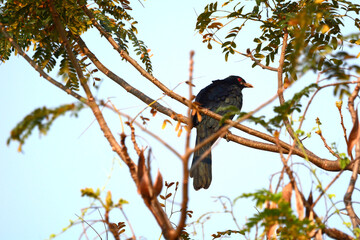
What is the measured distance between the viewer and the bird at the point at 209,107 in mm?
5270

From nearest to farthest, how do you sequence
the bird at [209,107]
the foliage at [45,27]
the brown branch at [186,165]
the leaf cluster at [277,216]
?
the brown branch at [186,165]
the leaf cluster at [277,216]
the foliage at [45,27]
the bird at [209,107]

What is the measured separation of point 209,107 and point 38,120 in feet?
14.8

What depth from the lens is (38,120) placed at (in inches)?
75.5

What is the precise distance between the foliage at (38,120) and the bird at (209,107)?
3.26 metres

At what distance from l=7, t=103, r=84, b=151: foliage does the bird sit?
326 centimetres

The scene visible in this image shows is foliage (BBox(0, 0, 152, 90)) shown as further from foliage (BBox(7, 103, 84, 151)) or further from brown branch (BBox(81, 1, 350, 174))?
foliage (BBox(7, 103, 84, 151))

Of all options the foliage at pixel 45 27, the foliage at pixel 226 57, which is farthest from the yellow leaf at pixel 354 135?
the foliage at pixel 45 27

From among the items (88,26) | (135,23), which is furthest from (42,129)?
(135,23)

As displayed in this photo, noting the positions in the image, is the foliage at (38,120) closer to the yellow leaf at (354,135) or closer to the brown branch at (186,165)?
the brown branch at (186,165)

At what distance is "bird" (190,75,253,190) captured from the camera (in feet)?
17.3

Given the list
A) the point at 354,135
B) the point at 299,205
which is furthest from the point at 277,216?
the point at 354,135

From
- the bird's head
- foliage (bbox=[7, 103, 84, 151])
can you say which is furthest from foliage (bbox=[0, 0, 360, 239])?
the bird's head

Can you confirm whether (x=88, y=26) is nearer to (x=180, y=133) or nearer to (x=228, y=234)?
(x=180, y=133)

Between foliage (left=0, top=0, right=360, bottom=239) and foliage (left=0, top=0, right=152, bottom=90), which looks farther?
foliage (left=0, top=0, right=152, bottom=90)
